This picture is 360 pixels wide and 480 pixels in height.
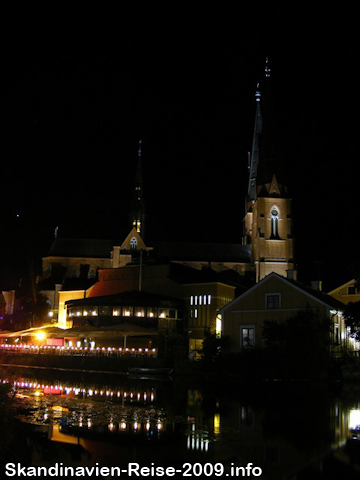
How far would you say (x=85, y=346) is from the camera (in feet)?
192

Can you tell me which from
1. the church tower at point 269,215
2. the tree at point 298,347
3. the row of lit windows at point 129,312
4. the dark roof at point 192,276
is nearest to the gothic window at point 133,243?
the church tower at point 269,215

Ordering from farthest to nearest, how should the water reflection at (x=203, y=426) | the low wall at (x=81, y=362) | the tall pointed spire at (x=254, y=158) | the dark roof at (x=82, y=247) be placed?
1. the tall pointed spire at (x=254, y=158)
2. the dark roof at (x=82, y=247)
3. the low wall at (x=81, y=362)
4. the water reflection at (x=203, y=426)

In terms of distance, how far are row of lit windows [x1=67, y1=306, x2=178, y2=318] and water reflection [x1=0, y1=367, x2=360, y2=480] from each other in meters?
25.6

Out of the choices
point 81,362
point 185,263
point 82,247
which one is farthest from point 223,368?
point 82,247

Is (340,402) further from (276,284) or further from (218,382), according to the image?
(276,284)

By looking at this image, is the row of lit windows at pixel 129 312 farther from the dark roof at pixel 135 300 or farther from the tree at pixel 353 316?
the tree at pixel 353 316

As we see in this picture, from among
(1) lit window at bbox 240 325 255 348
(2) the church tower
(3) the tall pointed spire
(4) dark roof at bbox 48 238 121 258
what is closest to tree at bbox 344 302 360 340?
(1) lit window at bbox 240 325 255 348

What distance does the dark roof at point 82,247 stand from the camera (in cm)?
11612

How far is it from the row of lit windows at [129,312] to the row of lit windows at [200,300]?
2478 mm

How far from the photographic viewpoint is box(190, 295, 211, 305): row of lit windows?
61.8 meters

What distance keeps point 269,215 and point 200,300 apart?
1996 inches

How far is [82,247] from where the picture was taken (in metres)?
118

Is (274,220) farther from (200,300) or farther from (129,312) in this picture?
(129,312)

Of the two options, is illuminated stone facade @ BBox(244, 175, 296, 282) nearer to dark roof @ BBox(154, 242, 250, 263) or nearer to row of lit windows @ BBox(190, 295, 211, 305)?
dark roof @ BBox(154, 242, 250, 263)
